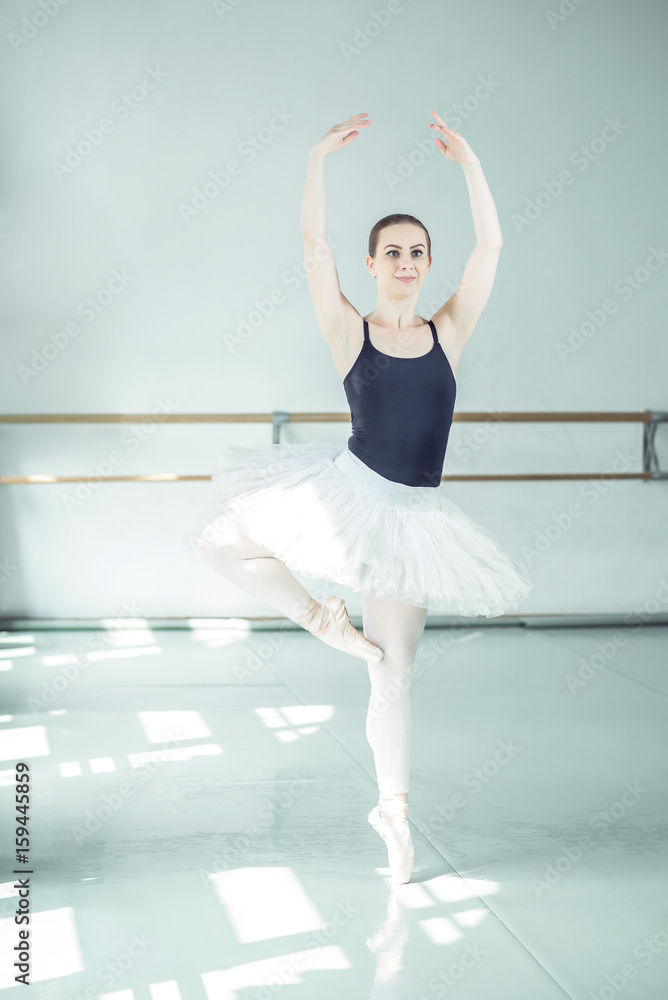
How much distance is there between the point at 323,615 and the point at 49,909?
2.33 ft

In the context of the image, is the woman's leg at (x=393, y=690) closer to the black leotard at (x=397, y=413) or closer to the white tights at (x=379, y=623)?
the white tights at (x=379, y=623)

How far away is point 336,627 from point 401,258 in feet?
2.43

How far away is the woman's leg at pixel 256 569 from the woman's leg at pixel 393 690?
14cm

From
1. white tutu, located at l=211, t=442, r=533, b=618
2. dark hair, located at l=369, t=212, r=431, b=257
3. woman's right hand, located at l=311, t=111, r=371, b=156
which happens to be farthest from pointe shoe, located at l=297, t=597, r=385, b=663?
woman's right hand, located at l=311, t=111, r=371, b=156

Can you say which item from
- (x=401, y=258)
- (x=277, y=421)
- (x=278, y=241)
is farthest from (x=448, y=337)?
(x=278, y=241)

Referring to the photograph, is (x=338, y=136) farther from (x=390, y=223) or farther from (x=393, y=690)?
(x=393, y=690)

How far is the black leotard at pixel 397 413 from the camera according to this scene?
1950 millimetres

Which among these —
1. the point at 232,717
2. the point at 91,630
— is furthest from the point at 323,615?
the point at 91,630

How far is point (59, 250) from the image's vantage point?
4129 millimetres

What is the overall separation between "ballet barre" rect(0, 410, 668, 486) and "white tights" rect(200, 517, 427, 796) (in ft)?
7.37

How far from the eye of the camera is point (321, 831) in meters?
2.16

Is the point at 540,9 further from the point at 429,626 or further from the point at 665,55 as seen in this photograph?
the point at 429,626

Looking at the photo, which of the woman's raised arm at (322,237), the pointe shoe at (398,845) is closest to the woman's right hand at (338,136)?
the woman's raised arm at (322,237)

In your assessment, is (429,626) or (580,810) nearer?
(580,810)
